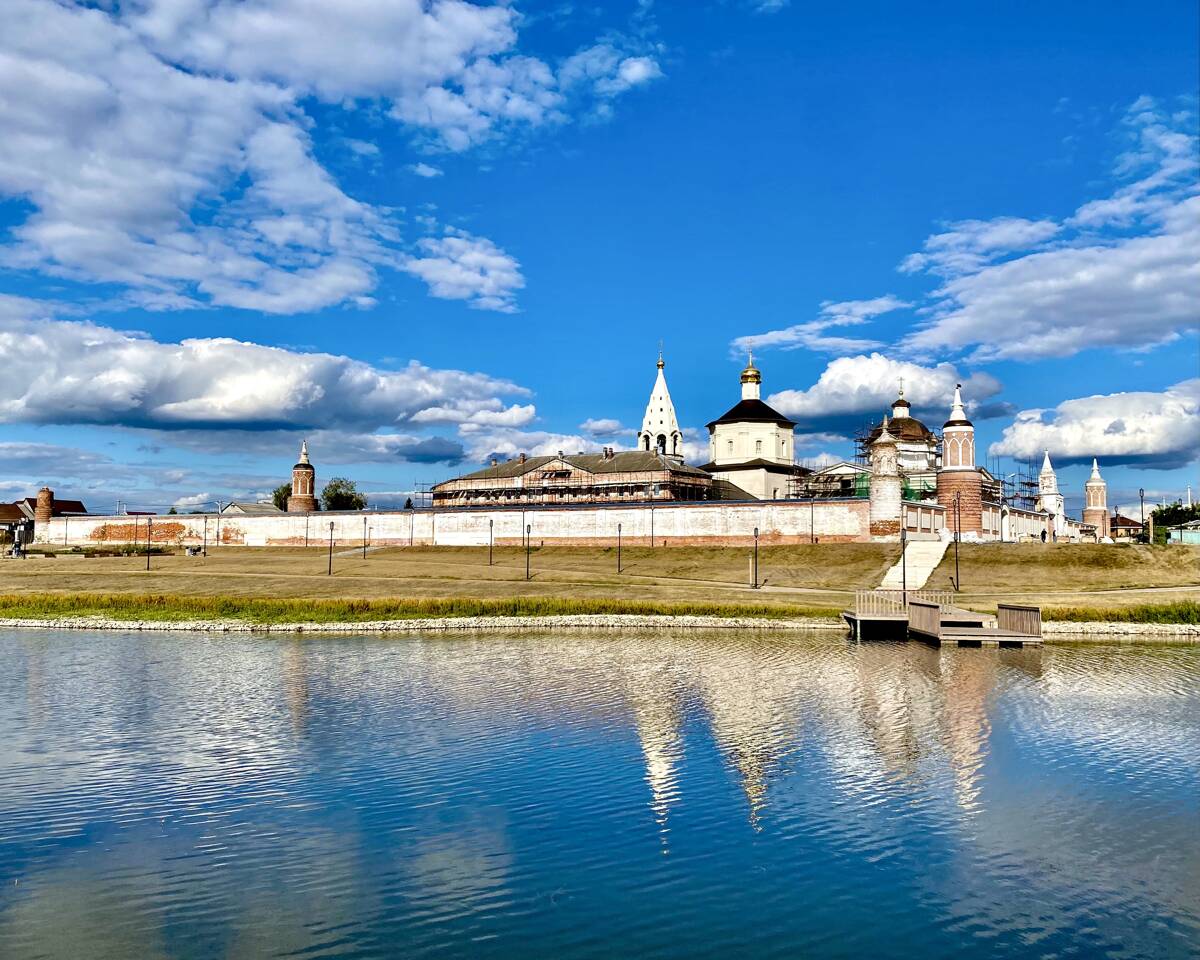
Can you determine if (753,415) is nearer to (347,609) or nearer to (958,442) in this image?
(958,442)

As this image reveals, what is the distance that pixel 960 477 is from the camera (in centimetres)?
8688

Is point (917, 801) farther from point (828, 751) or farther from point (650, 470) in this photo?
point (650, 470)

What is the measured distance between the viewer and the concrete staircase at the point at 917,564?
6819cm

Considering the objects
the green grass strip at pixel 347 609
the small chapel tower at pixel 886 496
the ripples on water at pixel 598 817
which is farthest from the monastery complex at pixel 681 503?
the ripples on water at pixel 598 817

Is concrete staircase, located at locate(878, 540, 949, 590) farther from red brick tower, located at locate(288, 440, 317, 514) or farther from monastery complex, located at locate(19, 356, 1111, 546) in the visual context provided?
red brick tower, located at locate(288, 440, 317, 514)

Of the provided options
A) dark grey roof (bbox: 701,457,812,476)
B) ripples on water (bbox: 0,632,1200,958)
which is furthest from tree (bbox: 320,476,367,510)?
ripples on water (bbox: 0,632,1200,958)

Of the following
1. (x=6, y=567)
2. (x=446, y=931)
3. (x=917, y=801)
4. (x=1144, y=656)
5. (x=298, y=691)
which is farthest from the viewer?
(x=6, y=567)

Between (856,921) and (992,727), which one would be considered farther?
(992,727)

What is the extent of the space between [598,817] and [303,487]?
103863mm

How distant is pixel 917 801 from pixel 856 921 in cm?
627

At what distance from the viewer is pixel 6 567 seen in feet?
278

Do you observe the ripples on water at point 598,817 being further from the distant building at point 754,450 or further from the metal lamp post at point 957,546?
the distant building at point 754,450

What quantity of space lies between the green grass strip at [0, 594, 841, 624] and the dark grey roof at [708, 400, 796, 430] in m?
60.4

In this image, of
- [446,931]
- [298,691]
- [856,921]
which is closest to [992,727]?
[856,921]
